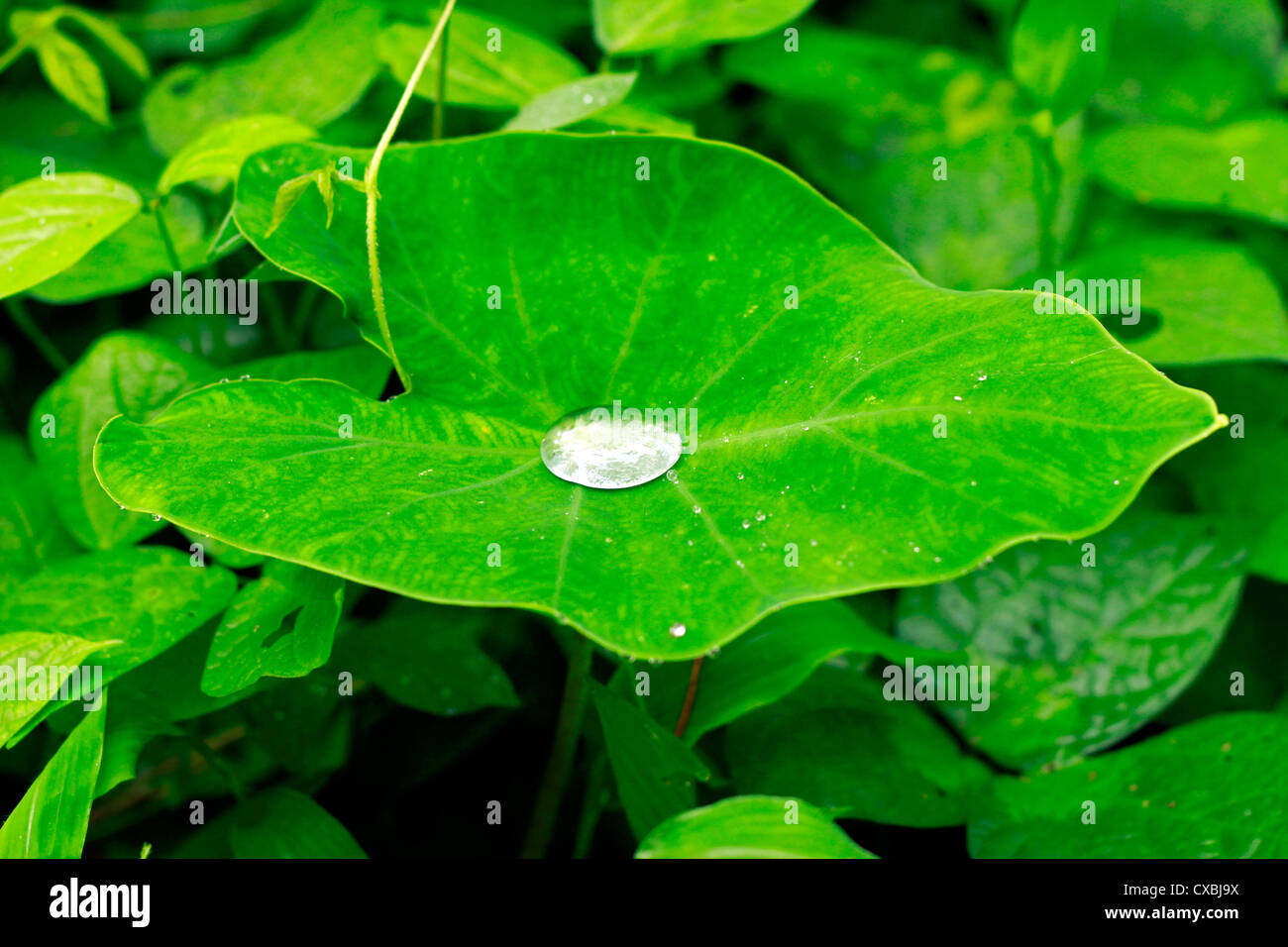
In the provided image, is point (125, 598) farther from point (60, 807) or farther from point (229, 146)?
point (229, 146)

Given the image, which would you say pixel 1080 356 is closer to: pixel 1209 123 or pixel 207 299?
pixel 207 299

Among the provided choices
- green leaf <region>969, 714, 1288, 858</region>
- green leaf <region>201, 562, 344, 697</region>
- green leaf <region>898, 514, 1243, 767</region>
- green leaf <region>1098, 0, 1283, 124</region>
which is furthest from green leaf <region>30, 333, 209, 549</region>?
green leaf <region>1098, 0, 1283, 124</region>

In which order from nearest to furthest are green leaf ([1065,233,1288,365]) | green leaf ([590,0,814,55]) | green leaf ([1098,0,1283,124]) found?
green leaf ([1065,233,1288,365]) → green leaf ([590,0,814,55]) → green leaf ([1098,0,1283,124])

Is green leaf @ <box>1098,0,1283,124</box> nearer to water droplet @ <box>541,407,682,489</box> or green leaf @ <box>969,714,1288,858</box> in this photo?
green leaf @ <box>969,714,1288,858</box>

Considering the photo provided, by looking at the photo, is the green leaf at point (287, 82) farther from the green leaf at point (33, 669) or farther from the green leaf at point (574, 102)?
the green leaf at point (33, 669)

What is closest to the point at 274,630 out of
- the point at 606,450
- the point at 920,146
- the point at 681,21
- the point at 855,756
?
the point at 606,450
